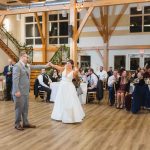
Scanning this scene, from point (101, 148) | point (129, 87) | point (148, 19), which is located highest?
point (148, 19)

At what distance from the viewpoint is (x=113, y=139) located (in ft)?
16.4

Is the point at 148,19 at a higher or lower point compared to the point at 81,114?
higher

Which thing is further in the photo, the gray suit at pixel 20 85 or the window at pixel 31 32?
the window at pixel 31 32

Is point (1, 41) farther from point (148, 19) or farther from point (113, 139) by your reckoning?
point (113, 139)

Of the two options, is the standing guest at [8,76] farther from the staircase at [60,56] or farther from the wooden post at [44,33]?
the wooden post at [44,33]

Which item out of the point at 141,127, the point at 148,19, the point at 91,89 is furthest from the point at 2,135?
the point at 148,19

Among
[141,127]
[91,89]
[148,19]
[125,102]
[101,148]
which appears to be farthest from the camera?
[148,19]

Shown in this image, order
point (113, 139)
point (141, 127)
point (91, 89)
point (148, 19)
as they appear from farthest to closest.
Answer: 1. point (148, 19)
2. point (91, 89)
3. point (141, 127)
4. point (113, 139)

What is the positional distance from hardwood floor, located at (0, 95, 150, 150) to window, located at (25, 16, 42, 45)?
10.7 m

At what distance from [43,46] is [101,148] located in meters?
12.9

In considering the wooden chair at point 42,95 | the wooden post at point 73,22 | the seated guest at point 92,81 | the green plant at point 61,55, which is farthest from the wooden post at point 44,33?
the seated guest at point 92,81

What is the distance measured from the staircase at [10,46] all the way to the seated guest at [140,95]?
9414 mm

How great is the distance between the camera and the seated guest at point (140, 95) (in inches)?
300

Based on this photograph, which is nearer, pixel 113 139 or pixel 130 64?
pixel 113 139
